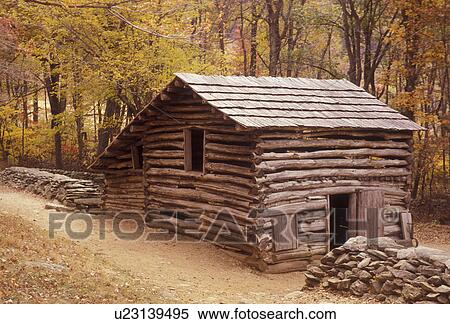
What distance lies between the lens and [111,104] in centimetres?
2636

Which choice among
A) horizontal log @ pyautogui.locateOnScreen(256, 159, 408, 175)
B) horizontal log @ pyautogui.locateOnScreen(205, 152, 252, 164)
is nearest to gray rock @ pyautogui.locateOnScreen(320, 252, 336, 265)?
horizontal log @ pyautogui.locateOnScreen(256, 159, 408, 175)

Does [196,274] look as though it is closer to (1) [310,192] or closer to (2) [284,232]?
(2) [284,232]

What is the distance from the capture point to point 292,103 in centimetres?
1502

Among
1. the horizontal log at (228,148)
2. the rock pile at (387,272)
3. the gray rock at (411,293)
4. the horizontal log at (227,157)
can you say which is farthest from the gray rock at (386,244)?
the horizontal log at (228,148)

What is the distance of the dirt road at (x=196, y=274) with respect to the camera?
10.7m

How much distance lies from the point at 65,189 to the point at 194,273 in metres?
10.4

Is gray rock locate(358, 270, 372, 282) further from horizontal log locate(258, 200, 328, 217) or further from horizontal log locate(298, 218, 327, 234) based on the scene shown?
horizontal log locate(298, 218, 327, 234)

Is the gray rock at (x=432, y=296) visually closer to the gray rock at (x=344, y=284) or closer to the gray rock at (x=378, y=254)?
the gray rock at (x=378, y=254)

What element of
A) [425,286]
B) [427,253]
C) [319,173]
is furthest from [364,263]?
[319,173]

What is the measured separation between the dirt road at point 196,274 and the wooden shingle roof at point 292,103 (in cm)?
340

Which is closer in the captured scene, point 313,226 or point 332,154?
point 313,226
